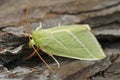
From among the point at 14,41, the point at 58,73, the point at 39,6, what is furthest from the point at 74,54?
the point at 39,6

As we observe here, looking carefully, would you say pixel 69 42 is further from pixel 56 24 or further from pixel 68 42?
pixel 56 24

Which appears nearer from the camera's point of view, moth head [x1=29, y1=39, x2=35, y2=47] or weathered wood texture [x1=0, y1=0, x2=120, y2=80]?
weathered wood texture [x1=0, y1=0, x2=120, y2=80]

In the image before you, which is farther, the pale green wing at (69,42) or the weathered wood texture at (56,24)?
the pale green wing at (69,42)

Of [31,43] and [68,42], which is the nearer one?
[31,43]

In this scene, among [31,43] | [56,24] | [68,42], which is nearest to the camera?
[31,43]

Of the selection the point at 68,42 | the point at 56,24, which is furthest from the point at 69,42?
the point at 56,24

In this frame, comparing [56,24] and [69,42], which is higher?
[56,24]
